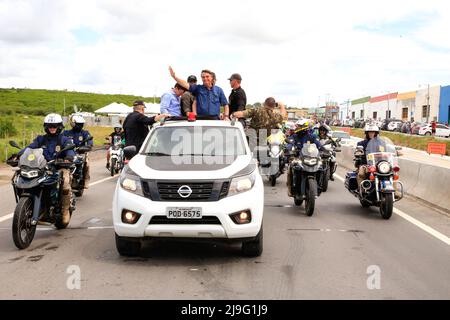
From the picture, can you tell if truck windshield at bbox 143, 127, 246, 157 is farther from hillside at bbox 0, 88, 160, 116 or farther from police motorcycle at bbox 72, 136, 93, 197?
hillside at bbox 0, 88, 160, 116

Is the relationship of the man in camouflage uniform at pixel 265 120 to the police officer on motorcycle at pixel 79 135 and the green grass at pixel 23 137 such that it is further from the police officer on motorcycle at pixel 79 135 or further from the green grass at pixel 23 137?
the green grass at pixel 23 137

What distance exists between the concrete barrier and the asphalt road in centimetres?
199

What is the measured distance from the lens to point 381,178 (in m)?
11.0

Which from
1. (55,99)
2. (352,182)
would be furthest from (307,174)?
(55,99)

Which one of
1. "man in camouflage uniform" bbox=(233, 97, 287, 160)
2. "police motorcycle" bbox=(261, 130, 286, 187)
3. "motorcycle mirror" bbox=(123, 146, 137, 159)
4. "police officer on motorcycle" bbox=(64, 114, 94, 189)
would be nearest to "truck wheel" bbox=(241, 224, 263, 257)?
"motorcycle mirror" bbox=(123, 146, 137, 159)

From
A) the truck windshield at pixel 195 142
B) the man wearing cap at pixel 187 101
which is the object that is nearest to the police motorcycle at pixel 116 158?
the man wearing cap at pixel 187 101

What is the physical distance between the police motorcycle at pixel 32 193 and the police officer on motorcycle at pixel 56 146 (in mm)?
257

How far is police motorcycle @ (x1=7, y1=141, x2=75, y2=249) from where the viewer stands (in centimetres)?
781

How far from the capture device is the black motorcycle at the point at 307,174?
11024mm

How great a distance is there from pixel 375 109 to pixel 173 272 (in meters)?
116

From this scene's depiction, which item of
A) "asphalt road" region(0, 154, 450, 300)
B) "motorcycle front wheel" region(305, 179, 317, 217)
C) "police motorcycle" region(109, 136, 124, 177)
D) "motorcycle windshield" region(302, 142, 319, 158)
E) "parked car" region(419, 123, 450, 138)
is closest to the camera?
"asphalt road" region(0, 154, 450, 300)

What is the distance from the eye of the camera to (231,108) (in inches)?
562

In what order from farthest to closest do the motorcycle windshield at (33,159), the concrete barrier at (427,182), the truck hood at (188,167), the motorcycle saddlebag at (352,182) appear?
the concrete barrier at (427,182)
the motorcycle saddlebag at (352,182)
the motorcycle windshield at (33,159)
the truck hood at (188,167)
